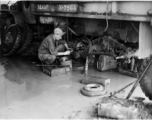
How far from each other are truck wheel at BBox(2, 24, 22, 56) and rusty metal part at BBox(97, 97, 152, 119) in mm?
5049

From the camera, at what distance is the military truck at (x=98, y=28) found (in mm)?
4988

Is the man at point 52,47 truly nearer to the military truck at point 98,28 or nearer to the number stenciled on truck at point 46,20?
the military truck at point 98,28

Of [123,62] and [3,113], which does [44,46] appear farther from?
[3,113]

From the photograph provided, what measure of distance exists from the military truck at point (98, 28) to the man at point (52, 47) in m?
0.64

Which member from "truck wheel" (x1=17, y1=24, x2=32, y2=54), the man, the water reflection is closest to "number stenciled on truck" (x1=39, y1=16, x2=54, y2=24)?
"truck wheel" (x1=17, y1=24, x2=32, y2=54)

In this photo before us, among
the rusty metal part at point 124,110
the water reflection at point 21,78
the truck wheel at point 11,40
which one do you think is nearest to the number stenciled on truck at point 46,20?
the truck wheel at point 11,40

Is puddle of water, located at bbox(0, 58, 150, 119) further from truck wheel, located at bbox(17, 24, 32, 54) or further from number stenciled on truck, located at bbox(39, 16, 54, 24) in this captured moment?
number stenciled on truck, located at bbox(39, 16, 54, 24)

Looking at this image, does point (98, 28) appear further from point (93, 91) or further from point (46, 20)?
point (93, 91)

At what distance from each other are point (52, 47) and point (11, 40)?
2651 millimetres

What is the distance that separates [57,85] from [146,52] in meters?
2.21

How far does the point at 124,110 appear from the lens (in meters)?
3.36

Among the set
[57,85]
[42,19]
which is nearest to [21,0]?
[42,19]

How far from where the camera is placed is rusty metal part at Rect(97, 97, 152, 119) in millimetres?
3340

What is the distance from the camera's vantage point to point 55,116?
A: 3686mm
